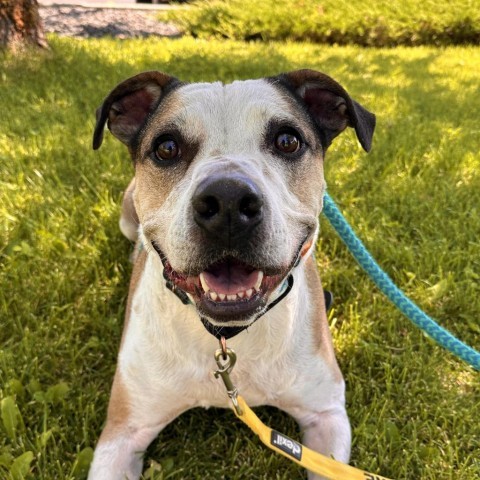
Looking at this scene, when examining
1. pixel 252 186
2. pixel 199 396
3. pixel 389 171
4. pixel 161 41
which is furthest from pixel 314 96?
pixel 161 41

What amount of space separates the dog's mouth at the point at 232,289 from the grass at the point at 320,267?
1.01 metres

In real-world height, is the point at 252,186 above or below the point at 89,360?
above

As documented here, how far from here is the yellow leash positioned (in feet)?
7.27

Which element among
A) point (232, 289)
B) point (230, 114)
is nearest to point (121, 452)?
point (232, 289)

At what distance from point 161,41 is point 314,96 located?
829 cm

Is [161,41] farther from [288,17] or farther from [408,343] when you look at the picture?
[408,343]

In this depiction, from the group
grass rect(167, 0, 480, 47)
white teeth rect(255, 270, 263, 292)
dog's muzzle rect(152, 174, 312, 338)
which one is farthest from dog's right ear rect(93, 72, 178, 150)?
grass rect(167, 0, 480, 47)

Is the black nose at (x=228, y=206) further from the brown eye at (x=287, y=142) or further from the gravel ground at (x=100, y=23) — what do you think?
the gravel ground at (x=100, y=23)

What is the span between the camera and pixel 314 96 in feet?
8.59

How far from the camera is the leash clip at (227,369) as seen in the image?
86.4 inches

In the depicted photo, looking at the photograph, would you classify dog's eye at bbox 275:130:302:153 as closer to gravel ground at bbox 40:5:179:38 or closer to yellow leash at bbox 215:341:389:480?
yellow leash at bbox 215:341:389:480

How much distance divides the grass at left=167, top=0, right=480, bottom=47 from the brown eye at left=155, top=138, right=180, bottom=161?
1022 centimetres

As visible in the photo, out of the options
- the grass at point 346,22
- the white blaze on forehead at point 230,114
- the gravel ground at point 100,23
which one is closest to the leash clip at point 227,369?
the white blaze on forehead at point 230,114

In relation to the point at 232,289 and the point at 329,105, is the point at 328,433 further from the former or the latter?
the point at 329,105
